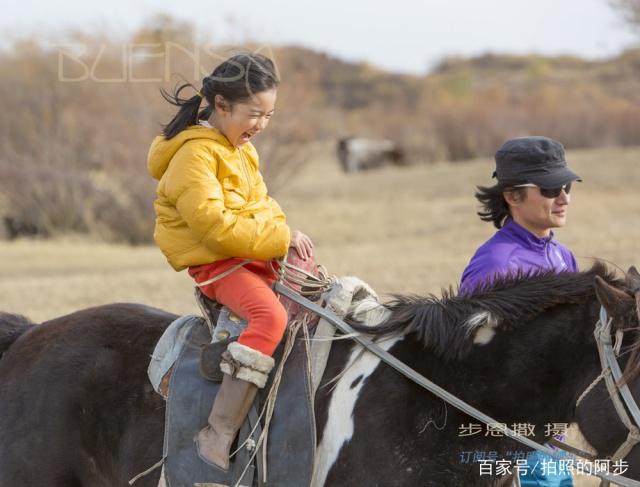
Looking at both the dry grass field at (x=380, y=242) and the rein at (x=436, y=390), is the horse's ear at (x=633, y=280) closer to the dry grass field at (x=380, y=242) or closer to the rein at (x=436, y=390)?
the rein at (x=436, y=390)

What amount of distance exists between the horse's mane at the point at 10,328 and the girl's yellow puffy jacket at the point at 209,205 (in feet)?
2.87

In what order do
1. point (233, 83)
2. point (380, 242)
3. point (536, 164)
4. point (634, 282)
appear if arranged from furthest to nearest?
point (380, 242) → point (536, 164) → point (233, 83) → point (634, 282)

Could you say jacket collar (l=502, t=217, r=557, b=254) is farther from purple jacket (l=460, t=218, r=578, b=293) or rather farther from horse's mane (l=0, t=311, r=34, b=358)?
horse's mane (l=0, t=311, r=34, b=358)

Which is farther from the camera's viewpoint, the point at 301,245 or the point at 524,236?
the point at 524,236

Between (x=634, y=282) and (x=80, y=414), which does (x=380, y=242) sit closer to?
(x=80, y=414)

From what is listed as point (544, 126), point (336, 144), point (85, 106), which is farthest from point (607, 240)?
point (336, 144)

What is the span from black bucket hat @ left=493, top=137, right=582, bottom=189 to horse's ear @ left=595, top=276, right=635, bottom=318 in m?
1.09

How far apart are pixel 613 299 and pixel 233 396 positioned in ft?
4.40

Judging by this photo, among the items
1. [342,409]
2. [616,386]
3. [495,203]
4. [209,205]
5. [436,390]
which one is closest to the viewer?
[616,386]

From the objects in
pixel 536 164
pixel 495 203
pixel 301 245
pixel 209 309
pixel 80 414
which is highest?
pixel 536 164

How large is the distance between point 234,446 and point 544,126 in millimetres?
31401

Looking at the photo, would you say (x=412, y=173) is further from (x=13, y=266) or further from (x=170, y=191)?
(x=170, y=191)

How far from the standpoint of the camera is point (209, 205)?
11.0 ft

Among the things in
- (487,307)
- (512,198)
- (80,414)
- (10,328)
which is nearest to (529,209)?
(512,198)
